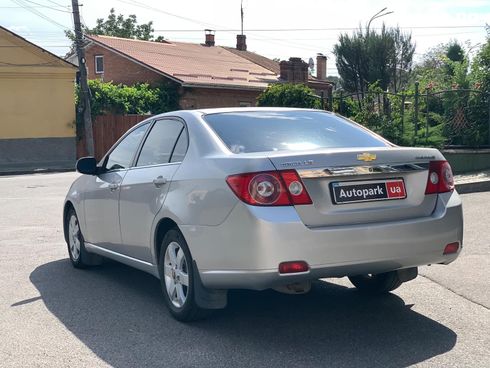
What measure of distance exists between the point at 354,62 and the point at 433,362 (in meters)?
45.0

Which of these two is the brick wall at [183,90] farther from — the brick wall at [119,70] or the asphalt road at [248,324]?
the asphalt road at [248,324]

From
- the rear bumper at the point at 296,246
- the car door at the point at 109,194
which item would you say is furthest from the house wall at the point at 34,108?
the rear bumper at the point at 296,246

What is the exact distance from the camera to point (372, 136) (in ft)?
19.8

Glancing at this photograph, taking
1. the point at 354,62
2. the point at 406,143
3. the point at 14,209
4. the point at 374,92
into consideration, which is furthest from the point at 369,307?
the point at 354,62

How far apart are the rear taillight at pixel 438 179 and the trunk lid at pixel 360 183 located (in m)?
0.05

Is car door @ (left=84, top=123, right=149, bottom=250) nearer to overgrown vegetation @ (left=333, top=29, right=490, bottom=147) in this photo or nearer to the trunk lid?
the trunk lid

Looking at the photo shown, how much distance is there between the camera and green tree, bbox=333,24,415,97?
47781 millimetres

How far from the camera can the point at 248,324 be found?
5570 mm

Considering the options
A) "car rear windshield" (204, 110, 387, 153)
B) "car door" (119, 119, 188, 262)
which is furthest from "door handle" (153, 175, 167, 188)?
"car rear windshield" (204, 110, 387, 153)

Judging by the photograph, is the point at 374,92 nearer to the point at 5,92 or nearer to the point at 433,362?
the point at 433,362

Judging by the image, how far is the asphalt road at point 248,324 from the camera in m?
4.78

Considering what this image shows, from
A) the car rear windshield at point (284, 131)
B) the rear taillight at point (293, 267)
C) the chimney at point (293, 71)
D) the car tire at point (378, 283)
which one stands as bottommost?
the car tire at point (378, 283)

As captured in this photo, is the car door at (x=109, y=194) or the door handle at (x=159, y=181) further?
the car door at (x=109, y=194)

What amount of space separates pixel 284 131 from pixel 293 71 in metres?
36.8
